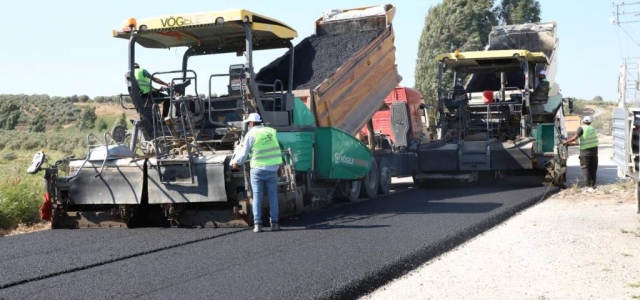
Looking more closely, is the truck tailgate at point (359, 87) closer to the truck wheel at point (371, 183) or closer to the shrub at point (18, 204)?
the truck wheel at point (371, 183)

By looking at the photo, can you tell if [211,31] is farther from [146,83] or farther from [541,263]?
[541,263]

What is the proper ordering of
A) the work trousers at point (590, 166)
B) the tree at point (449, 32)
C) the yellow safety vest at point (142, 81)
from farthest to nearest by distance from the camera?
the tree at point (449, 32) → the work trousers at point (590, 166) → the yellow safety vest at point (142, 81)

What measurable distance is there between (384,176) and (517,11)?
69.8 feet

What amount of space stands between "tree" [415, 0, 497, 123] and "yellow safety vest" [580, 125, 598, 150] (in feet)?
57.6

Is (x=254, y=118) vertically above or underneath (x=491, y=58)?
underneath

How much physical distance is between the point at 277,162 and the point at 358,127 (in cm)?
326

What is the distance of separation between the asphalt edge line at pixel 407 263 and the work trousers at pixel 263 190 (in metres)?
1.76

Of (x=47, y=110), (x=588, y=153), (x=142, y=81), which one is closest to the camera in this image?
(x=142, y=81)

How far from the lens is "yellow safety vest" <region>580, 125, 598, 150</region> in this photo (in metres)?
11.9

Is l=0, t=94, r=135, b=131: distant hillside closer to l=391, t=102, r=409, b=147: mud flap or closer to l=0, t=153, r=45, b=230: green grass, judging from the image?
l=391, t=102, r=409, b=147: mud flap

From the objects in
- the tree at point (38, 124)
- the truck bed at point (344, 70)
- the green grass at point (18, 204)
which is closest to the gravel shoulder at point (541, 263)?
the truck bed at point (344, 70)

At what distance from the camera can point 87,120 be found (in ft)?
147

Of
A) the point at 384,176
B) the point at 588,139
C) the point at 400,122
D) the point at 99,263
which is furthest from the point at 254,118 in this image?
the point at 400,122

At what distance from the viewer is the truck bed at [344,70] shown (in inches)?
377
